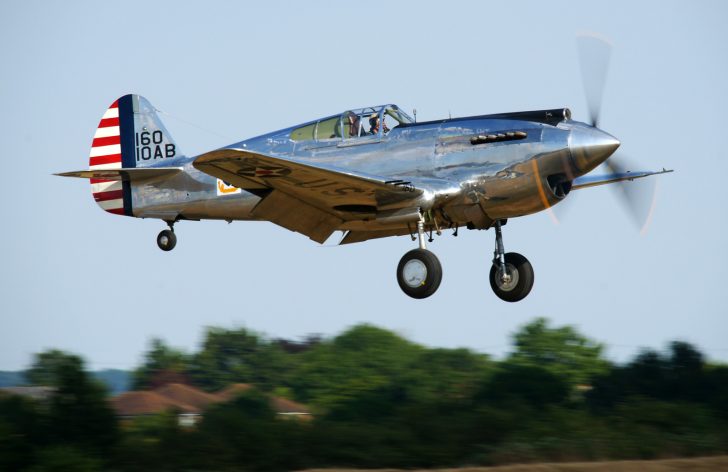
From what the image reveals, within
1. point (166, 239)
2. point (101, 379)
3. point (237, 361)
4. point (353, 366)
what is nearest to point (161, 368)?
point (237, 361)

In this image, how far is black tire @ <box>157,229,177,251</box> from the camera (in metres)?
15.9

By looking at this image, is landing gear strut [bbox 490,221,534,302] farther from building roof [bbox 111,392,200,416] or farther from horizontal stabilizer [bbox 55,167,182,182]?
building roof [bbox 111,392,200,416]

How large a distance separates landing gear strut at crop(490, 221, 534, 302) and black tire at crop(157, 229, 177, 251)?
529 centimetres

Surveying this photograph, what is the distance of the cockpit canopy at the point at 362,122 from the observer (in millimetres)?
13383

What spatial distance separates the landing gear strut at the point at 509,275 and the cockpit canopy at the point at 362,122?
1.99 m

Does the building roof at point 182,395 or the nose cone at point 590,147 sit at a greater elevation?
the nose cone at point 590,147

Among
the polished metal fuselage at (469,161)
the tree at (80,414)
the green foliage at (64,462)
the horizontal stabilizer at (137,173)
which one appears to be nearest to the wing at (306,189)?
the polished metal fuselage at (469,161)

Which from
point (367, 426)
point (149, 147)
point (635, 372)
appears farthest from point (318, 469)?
point (635, 372)

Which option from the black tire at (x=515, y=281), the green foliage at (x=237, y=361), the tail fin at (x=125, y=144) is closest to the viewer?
the black tire at (x=515, y=281)

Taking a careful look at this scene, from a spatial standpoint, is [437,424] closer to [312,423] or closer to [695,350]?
[312,423]

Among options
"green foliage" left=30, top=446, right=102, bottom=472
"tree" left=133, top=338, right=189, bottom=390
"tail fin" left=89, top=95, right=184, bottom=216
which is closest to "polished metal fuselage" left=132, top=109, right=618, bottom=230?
"tail fin" left=89, top=95, right=184, bottom=216

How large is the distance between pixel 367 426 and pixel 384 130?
28.7 feet

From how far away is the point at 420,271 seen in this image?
13.0 m

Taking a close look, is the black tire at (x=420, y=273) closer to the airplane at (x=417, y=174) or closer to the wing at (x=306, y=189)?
the airplane at (x=417, y=174)
